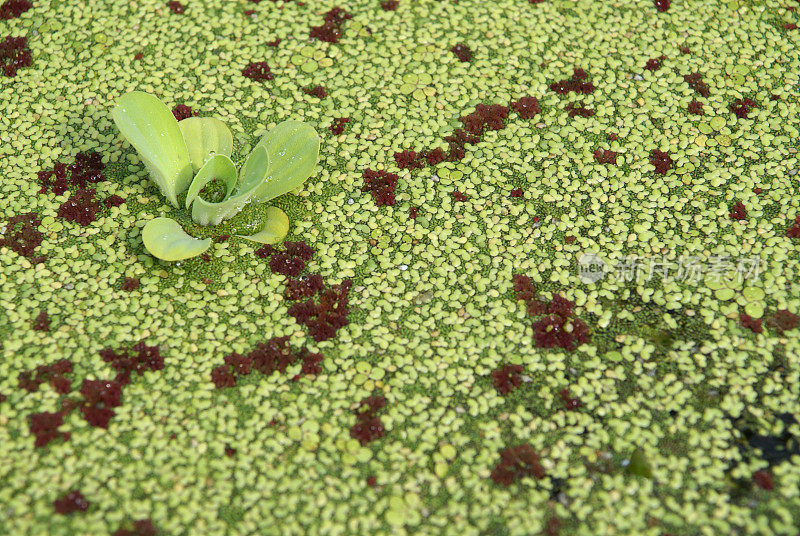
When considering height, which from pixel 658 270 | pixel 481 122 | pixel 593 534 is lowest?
pixel 593 534

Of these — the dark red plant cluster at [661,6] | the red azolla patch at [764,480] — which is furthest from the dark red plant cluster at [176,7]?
the red azolla patch at [764,480]

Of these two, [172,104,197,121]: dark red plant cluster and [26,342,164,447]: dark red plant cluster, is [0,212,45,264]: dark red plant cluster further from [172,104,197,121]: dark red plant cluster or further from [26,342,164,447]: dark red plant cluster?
[172,104,197,121]: dark red plant cluster

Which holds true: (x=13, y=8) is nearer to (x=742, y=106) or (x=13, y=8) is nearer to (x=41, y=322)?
(x=41, y=322)

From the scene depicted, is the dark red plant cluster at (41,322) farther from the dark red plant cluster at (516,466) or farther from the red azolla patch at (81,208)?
the dark red plant cluster at (516,466)

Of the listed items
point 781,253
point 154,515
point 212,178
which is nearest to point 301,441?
point 154,515

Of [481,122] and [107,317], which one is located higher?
[481,122]

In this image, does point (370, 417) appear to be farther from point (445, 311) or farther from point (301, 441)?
point (445, 311)

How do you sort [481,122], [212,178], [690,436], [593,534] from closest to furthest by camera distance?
[593,534], [690,436], [212,178], [481,122]
